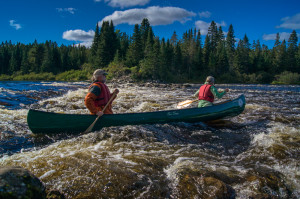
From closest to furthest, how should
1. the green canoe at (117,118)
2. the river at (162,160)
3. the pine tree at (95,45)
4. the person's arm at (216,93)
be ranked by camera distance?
the river at (162,160)
the green canoe at (117,118)
the person's arm at (216,93)
the pine tree at (95,45)

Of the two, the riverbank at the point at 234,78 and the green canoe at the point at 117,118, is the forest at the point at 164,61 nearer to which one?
the riverbank at the point at 234,78

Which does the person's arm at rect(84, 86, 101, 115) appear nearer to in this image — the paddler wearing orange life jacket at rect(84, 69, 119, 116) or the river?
the paddler wearing orange life jacket at rect(84, 69, 119, 116)

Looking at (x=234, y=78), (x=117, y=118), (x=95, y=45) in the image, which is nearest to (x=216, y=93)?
(x=117, y=118)

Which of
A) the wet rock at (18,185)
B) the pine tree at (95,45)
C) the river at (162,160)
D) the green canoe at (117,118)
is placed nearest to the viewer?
the wet rock at (18,185)

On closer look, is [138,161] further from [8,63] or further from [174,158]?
[8,63]

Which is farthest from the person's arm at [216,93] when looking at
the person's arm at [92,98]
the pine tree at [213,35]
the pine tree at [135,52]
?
the pine tree at [213,35]

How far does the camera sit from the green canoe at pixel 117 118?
4930 mm

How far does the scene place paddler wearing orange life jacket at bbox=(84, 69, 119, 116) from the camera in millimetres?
5013

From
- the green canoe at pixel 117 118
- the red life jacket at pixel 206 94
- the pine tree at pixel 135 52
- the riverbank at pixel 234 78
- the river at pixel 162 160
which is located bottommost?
the river at pixel 162 160

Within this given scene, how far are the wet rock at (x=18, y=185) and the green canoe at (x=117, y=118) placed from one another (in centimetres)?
324

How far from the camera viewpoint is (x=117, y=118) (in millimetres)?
5430

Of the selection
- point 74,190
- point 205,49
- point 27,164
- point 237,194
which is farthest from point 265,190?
point 205,49

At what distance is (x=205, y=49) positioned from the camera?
56.3m

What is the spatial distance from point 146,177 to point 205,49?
190ft
